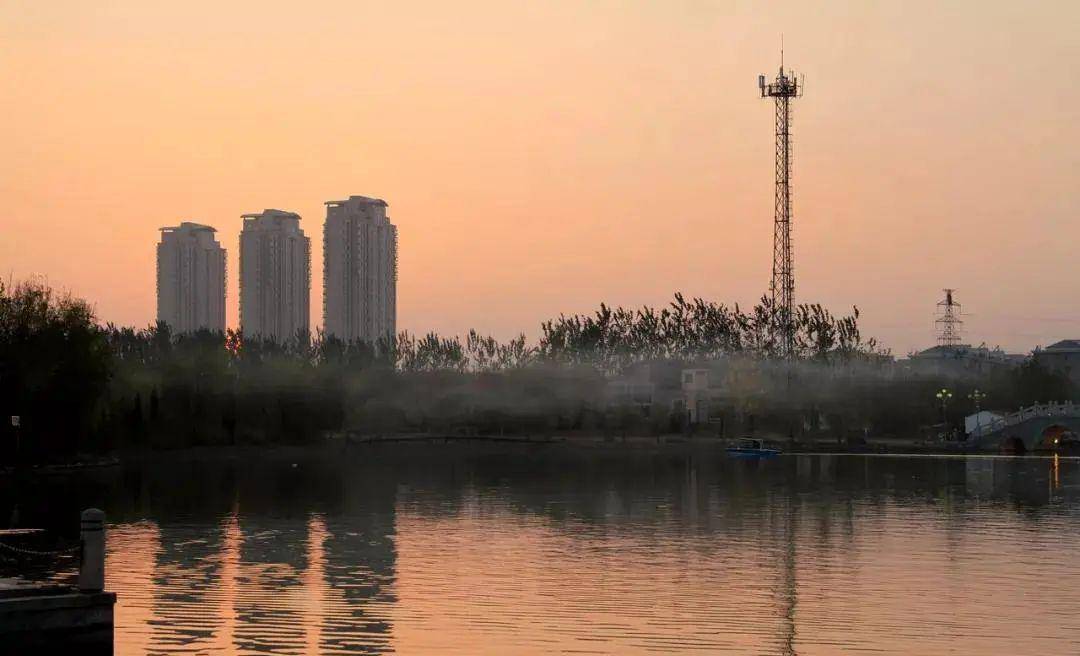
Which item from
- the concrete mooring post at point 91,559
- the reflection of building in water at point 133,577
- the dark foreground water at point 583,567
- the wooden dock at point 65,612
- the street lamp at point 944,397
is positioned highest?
the street lamp at point 944,397

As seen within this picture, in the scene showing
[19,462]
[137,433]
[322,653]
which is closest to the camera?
[322,653]

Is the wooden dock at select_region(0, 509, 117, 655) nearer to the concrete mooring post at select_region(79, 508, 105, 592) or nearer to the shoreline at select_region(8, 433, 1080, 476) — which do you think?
the concrete mooring post at select_region(79, 508, 105, 592)

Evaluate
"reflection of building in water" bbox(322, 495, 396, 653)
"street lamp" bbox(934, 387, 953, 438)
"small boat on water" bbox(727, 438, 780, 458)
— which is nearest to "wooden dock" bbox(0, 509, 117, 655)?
"reflection of building in water" bbox(322, 495, 396, 653)

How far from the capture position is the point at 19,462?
10200 cm

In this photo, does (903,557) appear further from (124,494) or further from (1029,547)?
(124,494)

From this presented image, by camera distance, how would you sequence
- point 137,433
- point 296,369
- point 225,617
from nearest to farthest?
point 225,617
point 137,433
point 296,369

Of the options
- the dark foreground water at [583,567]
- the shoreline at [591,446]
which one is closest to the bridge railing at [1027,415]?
the shoreline at [591,446]

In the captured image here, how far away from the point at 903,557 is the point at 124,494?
152ft

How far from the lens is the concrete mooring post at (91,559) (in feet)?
92.1

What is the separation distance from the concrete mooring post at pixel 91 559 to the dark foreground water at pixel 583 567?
100.0 inches

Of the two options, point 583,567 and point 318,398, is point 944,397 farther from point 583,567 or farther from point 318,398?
point 583,567

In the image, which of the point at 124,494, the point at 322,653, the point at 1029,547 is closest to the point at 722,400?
the point at 124,494

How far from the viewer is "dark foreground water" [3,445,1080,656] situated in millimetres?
32562

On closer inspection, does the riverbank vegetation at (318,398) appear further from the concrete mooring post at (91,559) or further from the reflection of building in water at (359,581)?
the concrete mooring post at (91,559)
